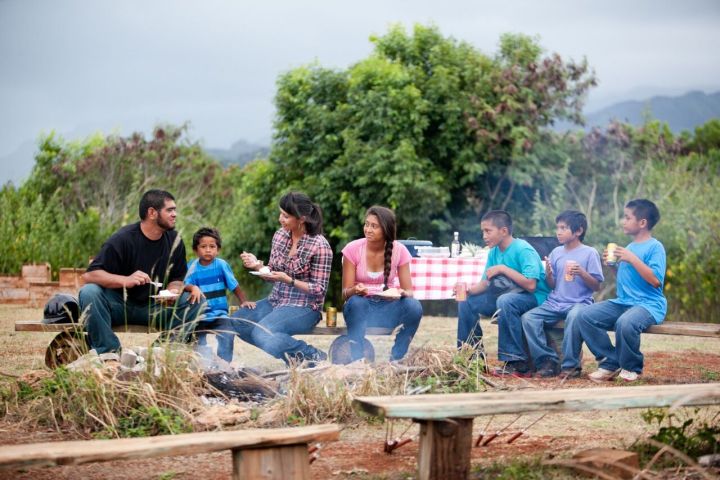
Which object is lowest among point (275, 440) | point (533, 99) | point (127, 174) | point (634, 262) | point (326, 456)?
point (326, 456)

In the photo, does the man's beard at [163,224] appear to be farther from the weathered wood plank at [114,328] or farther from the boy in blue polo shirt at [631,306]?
the boy in blue polo shirt at [631,306]

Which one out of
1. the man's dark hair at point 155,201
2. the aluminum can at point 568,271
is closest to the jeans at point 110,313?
the man's dark hair at point 155,201

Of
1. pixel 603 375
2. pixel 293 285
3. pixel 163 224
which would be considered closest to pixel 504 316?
pixel 603 375

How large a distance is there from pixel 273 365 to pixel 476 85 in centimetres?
819

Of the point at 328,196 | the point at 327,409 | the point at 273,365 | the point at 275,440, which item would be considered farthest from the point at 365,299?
the point at 328,196

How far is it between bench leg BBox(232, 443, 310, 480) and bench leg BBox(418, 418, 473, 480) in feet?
1.80

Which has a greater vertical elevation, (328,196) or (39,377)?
(328,196)

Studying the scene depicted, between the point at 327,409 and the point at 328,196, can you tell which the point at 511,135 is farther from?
the point at 327,409

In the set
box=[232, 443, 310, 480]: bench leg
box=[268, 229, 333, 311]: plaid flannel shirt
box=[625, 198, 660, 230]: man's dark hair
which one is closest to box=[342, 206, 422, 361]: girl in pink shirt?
box=[268, 229, 333, 311]: plaid flannel shirt

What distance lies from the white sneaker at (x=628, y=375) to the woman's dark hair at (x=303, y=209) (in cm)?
241

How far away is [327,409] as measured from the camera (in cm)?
511

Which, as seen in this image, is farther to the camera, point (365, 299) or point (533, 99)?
point (533, 99)

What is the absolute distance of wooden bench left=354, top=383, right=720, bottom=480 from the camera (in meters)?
3.62

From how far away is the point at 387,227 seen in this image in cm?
682
